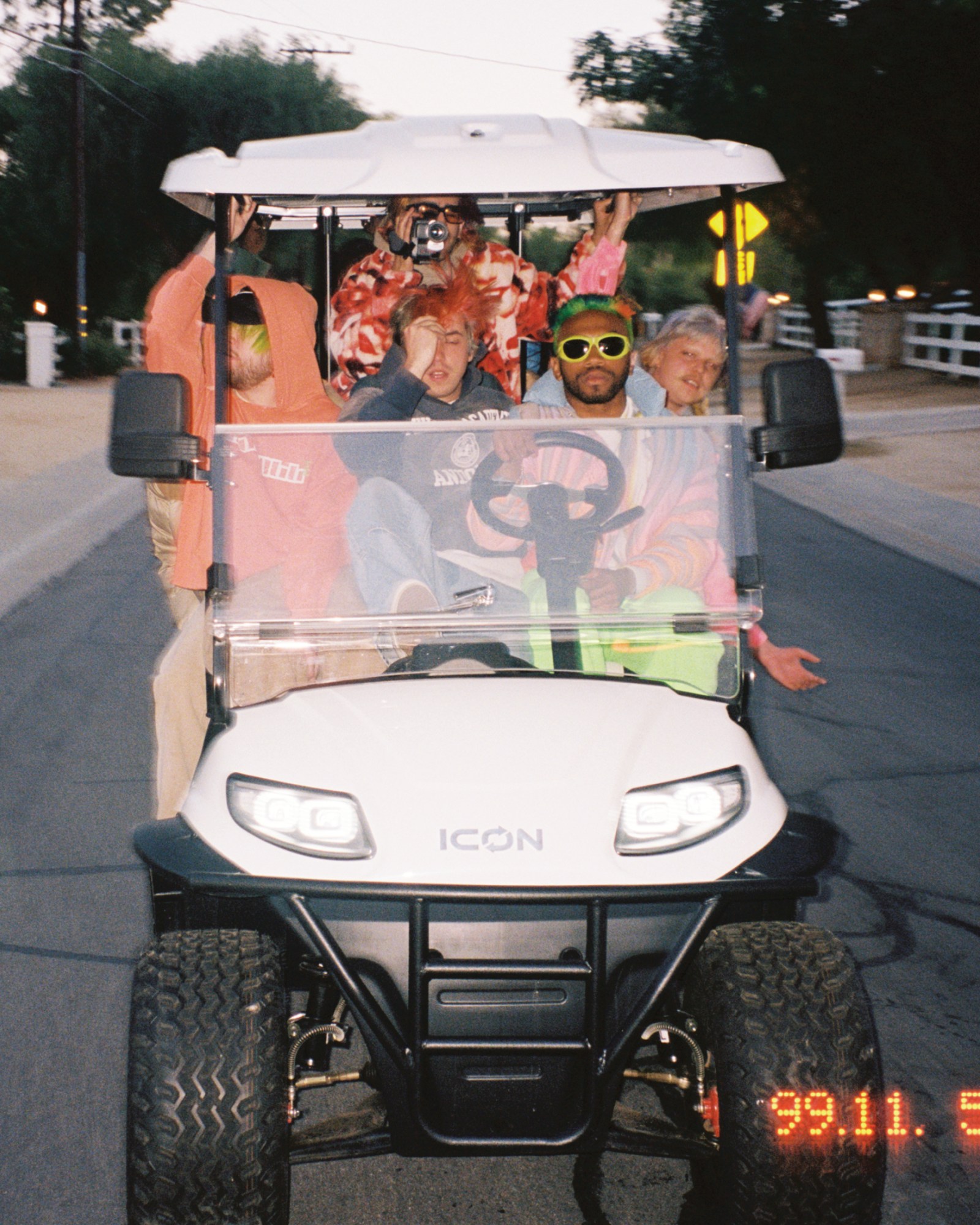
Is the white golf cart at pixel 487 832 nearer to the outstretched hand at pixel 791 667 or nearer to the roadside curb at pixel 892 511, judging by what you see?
the outstretched hand at pixel 791 667

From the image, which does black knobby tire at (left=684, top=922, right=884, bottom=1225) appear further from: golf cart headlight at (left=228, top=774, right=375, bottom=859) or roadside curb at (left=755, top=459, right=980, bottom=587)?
roadside curb at (left=755, top=459, right=980, bottom=587)

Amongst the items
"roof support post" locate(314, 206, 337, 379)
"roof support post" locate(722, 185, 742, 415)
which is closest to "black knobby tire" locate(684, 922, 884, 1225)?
"roof support post" locate(722, 185, 742, 415)

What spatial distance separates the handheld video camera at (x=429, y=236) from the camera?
14.5 feet

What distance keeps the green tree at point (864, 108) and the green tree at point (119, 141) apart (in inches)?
695

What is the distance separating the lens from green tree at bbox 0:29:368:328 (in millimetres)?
40094

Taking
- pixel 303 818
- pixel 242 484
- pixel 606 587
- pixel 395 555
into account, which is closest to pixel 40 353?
pixel 242 484

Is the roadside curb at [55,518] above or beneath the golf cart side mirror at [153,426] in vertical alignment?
beneath

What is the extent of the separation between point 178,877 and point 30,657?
5.60m

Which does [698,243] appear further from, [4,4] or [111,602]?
[111,602]

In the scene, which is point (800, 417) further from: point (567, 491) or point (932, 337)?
point (932, 337)

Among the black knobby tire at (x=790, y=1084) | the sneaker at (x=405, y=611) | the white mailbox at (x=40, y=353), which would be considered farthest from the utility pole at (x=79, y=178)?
the black knobby tire at (x=790, y=1084)

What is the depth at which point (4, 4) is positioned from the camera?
43.2 m

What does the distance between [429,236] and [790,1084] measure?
2.82 meters

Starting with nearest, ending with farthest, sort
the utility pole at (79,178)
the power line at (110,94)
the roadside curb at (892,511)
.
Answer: the roadside curb at (892,511)
the utility pole at (79,178)
the power line at (110,94)
